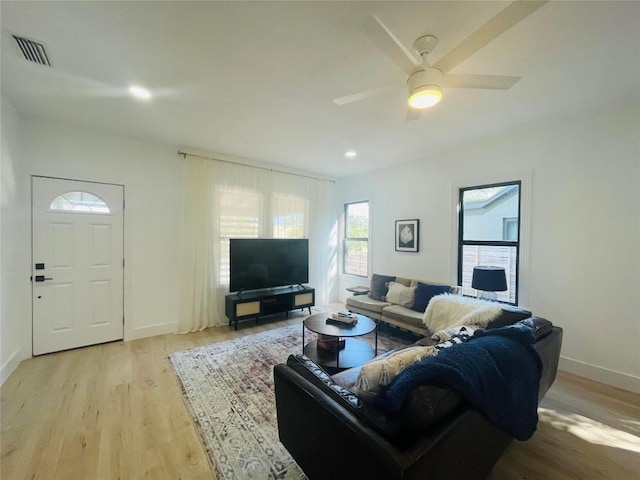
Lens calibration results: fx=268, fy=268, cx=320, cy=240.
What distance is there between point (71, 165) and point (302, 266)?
3421mm

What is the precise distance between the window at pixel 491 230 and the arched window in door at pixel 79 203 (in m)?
4.80

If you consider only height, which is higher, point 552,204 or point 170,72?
point 170,72

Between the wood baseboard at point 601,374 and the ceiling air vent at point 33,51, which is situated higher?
the ceiling air vent at point 33,51

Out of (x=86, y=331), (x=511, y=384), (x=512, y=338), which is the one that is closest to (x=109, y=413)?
(x=86, y=331)

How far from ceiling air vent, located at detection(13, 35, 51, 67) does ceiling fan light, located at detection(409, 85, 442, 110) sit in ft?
8.45

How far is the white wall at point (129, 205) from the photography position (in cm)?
290

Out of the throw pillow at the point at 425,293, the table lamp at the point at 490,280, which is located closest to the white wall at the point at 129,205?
the throw pillow at the point at 425,293

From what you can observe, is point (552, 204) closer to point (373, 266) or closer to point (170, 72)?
point (373, 266)

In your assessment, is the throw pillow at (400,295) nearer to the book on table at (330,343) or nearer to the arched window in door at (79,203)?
the book on table at (330,343)

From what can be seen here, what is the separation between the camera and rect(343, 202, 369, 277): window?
536 centimetres

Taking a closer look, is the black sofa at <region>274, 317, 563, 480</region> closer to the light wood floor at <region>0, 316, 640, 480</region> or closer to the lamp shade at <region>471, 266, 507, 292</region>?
the light wood floor at <region>0, 316, 640, 480</region>

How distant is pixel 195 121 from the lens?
305 cm

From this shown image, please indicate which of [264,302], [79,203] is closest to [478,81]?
[264,302]

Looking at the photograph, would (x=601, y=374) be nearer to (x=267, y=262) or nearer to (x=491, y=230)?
(x=491, y=230)
